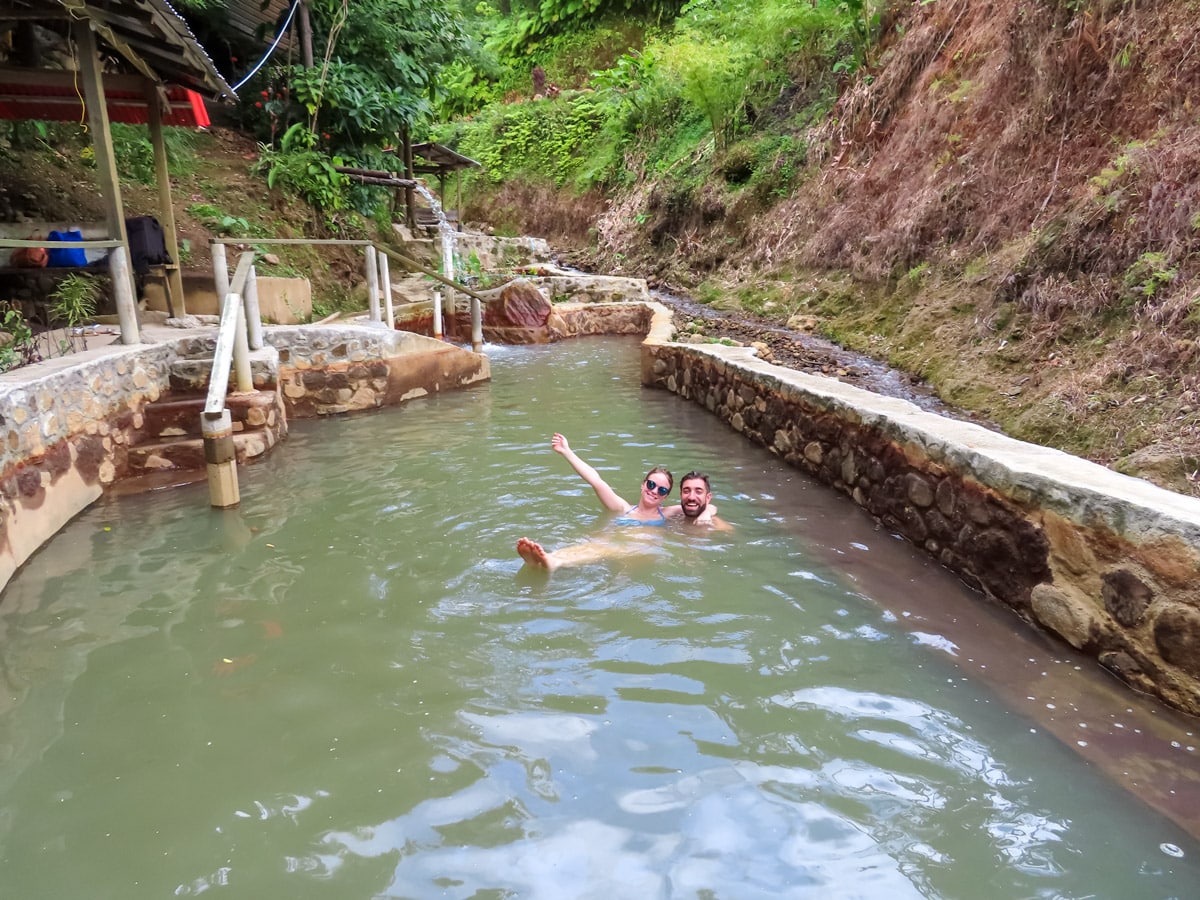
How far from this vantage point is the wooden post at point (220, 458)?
4.77 meters

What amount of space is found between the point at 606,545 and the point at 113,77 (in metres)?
7.28

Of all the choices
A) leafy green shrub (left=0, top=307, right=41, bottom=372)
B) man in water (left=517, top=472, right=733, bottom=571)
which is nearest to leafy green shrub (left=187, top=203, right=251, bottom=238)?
leafy green shrub (left=0, top=307, right=41, bottom=372)

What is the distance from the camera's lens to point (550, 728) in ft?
8.85

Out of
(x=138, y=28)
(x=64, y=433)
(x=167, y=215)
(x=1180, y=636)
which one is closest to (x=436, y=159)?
(x=167, y=215)

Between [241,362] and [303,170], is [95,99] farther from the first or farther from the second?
[303,170]

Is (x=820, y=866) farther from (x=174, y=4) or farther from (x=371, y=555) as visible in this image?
(x=174, y=4)

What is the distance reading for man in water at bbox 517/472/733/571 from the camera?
3.90 meters

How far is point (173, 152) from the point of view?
11930mm

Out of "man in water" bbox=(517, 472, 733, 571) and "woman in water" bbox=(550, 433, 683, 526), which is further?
"woman in water" bbox=(550, 433, 683, 526)

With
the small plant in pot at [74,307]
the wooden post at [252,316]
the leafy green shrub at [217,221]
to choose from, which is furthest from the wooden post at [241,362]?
the leafy green shrub at [217,221]

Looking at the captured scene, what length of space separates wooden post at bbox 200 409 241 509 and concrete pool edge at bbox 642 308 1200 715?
421cm

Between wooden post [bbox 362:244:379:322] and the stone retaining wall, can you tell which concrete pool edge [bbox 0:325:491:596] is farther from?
wooden post [bbox 362:244:379:322]

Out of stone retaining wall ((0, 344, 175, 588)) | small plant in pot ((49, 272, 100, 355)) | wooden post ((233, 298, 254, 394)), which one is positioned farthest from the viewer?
wooden post ((233, 298, 254, 394))

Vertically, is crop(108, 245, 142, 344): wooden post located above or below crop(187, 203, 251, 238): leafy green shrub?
below
